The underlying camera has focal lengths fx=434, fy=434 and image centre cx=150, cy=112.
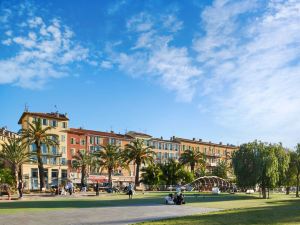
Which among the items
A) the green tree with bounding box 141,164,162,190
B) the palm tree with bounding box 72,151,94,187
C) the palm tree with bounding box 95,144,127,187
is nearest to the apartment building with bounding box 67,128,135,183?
the palm tree with bounding box 72,151,94,187

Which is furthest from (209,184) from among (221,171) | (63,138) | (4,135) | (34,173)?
(4,135)

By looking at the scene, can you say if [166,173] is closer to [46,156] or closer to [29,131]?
[46,156]

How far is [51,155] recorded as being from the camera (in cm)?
9981

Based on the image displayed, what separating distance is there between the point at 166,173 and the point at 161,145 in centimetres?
3008

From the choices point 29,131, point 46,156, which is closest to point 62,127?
point 46,156

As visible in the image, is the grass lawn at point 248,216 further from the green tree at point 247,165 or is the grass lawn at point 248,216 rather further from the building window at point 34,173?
the building window at point 34,173

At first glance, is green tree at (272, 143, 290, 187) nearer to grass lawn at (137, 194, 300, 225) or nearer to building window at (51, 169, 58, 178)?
grass lawn at (137, 194, 300, 225)

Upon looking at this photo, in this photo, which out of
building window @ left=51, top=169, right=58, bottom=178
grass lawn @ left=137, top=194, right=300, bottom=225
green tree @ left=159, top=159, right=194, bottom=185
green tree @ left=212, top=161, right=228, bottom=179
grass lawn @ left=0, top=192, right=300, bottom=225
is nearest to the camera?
grass lawn @ left=137, top=194, right=300, bottom=225

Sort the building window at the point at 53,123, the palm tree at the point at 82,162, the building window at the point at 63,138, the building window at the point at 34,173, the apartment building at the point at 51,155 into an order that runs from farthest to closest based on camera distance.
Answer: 1. the building window at the point at 63,138
2. the palm tree at the point at 82,162
3. the building window at the point at 53,123
4. the building window at the point at 34,173
5. the apartment building at the point at 51,155

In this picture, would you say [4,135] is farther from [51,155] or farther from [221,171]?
[221,171]

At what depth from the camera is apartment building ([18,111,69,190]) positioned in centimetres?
9531

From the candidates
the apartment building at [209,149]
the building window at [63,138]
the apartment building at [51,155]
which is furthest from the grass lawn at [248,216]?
the apartment building at [209,149]

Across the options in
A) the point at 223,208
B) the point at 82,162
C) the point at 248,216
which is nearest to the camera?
the point at 248,216

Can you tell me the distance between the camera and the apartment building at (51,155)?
313 ft
